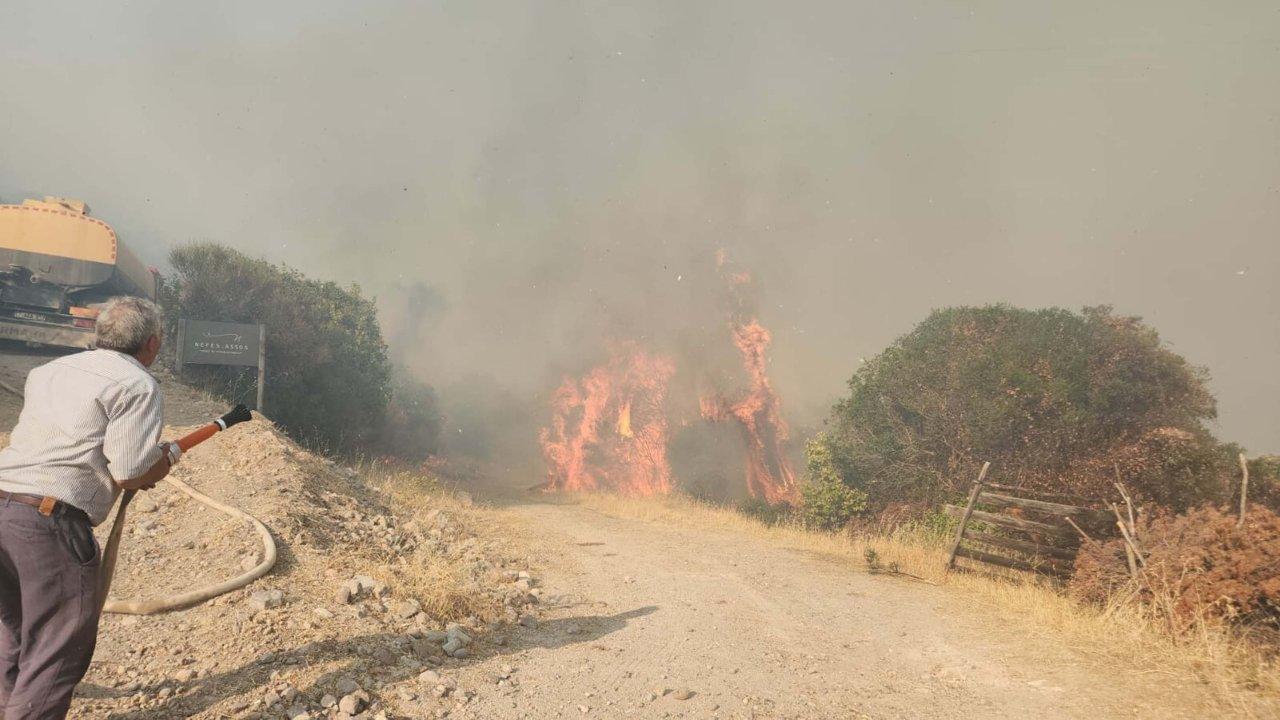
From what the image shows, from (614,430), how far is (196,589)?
27062 mm

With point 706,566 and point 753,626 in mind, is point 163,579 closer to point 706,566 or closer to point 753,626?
point 753,626

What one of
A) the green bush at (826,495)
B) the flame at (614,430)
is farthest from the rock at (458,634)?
the flame at (614,430)

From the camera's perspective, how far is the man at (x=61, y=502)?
310 cm

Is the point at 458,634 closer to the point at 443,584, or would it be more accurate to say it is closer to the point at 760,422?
the point at 443,584

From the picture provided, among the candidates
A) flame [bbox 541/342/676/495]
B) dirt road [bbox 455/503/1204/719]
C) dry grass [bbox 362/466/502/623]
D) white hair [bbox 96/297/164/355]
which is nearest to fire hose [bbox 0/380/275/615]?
white hair [bbox 96/297/164/355]

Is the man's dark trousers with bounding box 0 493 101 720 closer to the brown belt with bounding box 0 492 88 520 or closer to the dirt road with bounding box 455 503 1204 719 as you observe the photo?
the brown belt with bounding box 0 492 88 520

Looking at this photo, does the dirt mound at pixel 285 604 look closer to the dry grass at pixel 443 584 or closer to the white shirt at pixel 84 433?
the dry grass at pixel 443 584

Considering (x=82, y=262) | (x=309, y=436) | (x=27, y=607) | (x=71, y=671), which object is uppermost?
(x=82, y=262)

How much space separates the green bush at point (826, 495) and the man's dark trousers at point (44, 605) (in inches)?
743

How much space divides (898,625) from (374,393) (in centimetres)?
2237

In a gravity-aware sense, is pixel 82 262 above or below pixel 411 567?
above

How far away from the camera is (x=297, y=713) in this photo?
4109 mm

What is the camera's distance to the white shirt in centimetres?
316

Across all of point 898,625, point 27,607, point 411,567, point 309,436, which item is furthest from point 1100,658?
point 309,436
